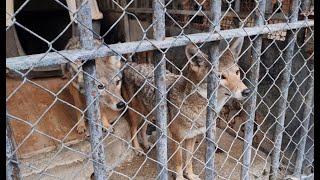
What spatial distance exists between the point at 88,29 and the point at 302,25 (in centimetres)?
178

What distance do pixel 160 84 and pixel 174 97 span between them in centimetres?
124

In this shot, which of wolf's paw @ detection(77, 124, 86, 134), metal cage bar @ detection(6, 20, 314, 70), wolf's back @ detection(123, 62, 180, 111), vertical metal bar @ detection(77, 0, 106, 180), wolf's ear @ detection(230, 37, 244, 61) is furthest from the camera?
wolf's paw @ detection(77, 124, 86, 134)

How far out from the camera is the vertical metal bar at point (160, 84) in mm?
1567

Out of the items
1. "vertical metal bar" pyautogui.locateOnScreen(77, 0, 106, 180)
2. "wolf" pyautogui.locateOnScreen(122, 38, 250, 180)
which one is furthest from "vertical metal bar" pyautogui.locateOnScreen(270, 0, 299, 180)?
"vertical metal bar" pyautogui.locateOnScreen(77, 0, 106, 180)

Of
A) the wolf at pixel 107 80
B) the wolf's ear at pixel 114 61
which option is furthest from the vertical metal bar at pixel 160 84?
the wolf's ear at pixel 114 61

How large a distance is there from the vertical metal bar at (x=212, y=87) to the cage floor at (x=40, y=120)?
153 centimetres

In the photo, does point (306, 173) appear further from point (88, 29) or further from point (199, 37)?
point (88, 29)

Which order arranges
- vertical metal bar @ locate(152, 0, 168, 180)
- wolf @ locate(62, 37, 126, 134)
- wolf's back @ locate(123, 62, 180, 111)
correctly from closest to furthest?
vertical metal bar @ locate(152, 0, 168, 180), wolf @ locate(62, 37, 126, 134), wolf's back @ locate(123, 62, 180, 111)

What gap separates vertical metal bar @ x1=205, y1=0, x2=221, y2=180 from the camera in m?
1.80

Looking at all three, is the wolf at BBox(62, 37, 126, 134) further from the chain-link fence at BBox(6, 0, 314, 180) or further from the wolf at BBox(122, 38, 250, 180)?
the wolf at BBox(122, 38, 250, 180)

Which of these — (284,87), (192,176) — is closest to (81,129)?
(192,176)

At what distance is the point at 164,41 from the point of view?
1619mm

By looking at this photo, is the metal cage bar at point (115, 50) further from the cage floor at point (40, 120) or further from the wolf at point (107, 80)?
the cage floor at point (40, 120)

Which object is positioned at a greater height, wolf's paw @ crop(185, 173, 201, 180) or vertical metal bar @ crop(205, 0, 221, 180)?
vertical metal bar @ crop(205, 0, 221, 180)
